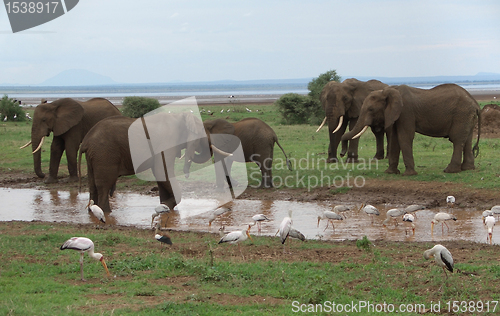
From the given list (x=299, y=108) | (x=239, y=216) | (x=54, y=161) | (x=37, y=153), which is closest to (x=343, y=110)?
(x=239, y=216)

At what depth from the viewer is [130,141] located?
1254 cm

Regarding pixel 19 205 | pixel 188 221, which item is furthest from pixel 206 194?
pixel 19 205

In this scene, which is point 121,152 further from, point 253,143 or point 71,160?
point 71,160

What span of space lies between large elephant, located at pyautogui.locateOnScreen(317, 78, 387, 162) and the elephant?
7377mm

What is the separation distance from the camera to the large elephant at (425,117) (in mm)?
15141

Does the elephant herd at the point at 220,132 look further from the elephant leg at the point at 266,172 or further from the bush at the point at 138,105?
the bush at the point at 138,105

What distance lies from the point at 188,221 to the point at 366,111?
→ 6.54 metres

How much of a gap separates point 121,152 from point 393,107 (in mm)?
7343

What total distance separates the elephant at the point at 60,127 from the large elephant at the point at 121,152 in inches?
146

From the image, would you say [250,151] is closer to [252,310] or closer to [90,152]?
[90,152]

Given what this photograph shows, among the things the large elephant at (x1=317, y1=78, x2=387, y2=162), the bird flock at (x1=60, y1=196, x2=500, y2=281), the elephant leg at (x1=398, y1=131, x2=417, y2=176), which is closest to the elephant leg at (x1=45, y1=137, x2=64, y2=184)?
the bird flock at (x1=60, y1=196, x2=500, y2=281)

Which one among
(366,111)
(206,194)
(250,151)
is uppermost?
(366,111)
